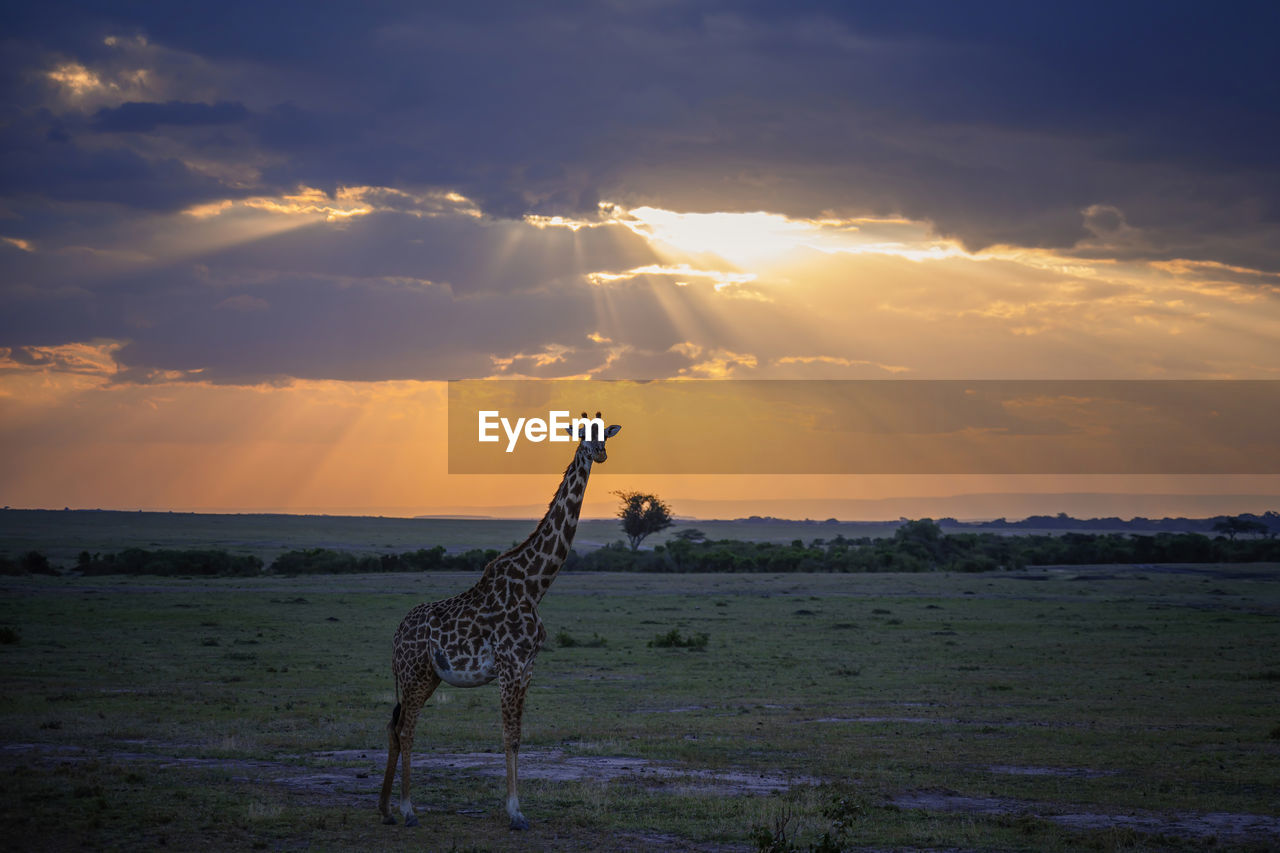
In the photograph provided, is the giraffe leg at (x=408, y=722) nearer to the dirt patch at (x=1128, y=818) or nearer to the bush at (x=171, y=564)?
the dirt patch at (x=1128, y=818)

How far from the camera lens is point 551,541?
15.2 metres

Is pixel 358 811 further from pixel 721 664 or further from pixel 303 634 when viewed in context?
pixel 303 634

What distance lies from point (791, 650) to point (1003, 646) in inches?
332

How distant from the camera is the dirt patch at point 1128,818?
14281mm

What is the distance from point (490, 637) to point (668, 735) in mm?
8517

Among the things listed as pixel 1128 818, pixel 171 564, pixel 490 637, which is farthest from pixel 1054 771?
pixel 171 564

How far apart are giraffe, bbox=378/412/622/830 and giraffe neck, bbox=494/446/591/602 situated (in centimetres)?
1

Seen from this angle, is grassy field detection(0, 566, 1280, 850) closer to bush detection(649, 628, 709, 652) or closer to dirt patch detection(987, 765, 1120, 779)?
dirt patch detection(987, 765, 1120, 779)

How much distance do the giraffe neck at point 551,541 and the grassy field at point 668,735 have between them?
319 cm

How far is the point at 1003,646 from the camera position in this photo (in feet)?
137

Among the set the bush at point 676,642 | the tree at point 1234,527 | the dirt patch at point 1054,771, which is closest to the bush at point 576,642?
the bush at point 676,642

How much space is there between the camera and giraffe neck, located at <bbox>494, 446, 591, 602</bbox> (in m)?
15.1

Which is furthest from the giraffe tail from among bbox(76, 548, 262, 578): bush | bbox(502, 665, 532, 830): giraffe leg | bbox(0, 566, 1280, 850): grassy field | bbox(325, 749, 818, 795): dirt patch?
bbox(76, 548, 262, 578): bush

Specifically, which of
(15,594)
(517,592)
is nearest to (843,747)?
(517,592)
